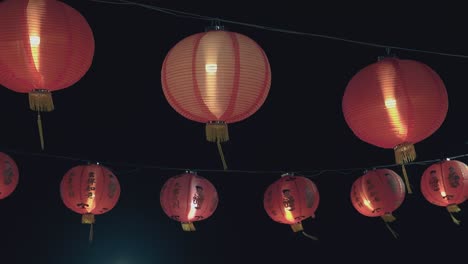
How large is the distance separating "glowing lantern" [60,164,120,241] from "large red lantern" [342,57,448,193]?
287cm

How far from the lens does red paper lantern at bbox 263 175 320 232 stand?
6.72 metres

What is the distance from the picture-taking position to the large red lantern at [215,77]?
12.0 feet

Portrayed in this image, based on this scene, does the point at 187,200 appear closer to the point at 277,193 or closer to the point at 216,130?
the point at 277,193

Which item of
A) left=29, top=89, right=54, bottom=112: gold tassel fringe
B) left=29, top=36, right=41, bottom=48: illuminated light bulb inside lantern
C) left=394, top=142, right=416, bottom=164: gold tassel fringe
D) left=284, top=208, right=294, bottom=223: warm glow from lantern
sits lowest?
left=394, top=142, right=416, bottom=164: gold tassel fringe

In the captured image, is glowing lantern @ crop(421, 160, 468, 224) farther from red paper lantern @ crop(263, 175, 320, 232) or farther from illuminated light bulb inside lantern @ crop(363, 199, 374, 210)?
red paper lantern @ crop(263, 175, 320, 232)

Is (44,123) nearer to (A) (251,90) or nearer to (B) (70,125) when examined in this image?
(B) (70,125)

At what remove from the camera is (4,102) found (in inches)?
292

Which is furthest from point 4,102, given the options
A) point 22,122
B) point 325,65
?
point 325,65

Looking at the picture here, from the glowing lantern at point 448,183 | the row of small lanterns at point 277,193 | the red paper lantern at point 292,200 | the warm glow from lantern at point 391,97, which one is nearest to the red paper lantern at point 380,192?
the row of small lanterns at point 277,193

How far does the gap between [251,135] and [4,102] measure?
3088 millimetres

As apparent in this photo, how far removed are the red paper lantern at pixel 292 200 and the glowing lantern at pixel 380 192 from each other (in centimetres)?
53

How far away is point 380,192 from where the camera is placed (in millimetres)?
6824

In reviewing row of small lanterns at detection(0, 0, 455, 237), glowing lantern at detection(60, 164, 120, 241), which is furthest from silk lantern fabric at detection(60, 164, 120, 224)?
row of small lanterns at detection(0, 0, 455, 237)

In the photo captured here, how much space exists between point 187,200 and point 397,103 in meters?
2.85
